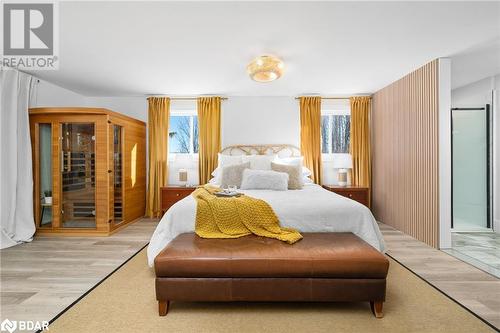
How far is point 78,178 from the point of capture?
4.32 metres

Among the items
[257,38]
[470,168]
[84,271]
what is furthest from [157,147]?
[470,168]

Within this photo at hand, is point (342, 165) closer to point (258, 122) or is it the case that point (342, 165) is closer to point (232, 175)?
point (258, 122)

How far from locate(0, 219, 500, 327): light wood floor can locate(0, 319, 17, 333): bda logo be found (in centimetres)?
5

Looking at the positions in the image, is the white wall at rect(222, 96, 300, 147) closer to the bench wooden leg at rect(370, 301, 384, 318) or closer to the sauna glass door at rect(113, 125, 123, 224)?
the sauna glass door at rect(113, 125, 123, 224)

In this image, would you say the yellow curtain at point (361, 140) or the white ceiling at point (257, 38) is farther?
the yellow curtain at point (361, 140)

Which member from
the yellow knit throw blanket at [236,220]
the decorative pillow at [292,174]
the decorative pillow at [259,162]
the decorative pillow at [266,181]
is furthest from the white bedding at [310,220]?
the decorative pillow at [259,162]

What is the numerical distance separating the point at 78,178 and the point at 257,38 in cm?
341

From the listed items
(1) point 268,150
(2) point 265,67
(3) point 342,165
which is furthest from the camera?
(1) point 268,150

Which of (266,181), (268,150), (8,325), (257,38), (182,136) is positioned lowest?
(8,325)

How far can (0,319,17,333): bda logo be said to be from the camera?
74.9 inches

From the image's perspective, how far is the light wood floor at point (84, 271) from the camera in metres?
2.19

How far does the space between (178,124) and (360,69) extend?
3.54 metres

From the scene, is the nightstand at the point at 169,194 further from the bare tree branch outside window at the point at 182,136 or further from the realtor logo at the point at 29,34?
the realtor logo at the point at 29,34

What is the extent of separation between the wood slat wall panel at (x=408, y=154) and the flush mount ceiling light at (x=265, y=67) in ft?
6.64
